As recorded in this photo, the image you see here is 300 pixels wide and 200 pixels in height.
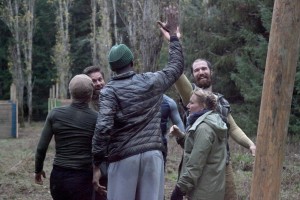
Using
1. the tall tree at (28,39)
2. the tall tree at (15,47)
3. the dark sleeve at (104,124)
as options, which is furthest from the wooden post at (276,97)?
the tall tree at (28,39)

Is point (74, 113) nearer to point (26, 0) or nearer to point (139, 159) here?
point (139, 159)

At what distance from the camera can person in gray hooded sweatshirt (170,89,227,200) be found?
4.06 m

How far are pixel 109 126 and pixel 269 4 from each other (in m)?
11.7

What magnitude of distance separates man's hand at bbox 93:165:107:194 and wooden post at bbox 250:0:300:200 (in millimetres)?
1357

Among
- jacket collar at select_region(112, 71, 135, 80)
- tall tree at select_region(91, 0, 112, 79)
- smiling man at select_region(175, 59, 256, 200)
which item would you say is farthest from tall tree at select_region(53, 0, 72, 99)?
jacket collar at select_region(112, 71, 135, 80)

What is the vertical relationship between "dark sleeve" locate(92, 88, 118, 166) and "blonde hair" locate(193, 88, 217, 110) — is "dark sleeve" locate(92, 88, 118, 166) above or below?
below

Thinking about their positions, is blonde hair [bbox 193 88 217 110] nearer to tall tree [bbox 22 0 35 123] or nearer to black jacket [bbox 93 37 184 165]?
black jacket [bbox 93 37 184 165]

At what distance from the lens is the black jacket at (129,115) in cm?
388

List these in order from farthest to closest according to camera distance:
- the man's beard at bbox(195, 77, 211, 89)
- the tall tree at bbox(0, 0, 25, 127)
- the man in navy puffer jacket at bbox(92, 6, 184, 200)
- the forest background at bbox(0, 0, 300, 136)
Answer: the tall tree at bbox(0, 0, 25, 127) → the forest background at bbox(0, 0, 300, 136) → the man's beard at bbox(195, 77, 211, 89) → the man in navy puffer jacket at bbox(92, 6, 184, 200)

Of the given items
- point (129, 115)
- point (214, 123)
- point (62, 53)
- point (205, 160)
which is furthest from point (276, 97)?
point (62, 53)

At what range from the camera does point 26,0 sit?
34.0 meters

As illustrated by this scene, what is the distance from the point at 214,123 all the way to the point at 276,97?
882 mm

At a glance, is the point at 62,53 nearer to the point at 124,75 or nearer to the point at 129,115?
the point at 124,75

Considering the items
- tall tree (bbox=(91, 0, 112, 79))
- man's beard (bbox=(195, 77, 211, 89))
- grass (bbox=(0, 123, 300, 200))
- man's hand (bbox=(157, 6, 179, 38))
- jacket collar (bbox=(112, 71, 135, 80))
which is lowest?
grass (bbox=(0, 123, 300, 200))
